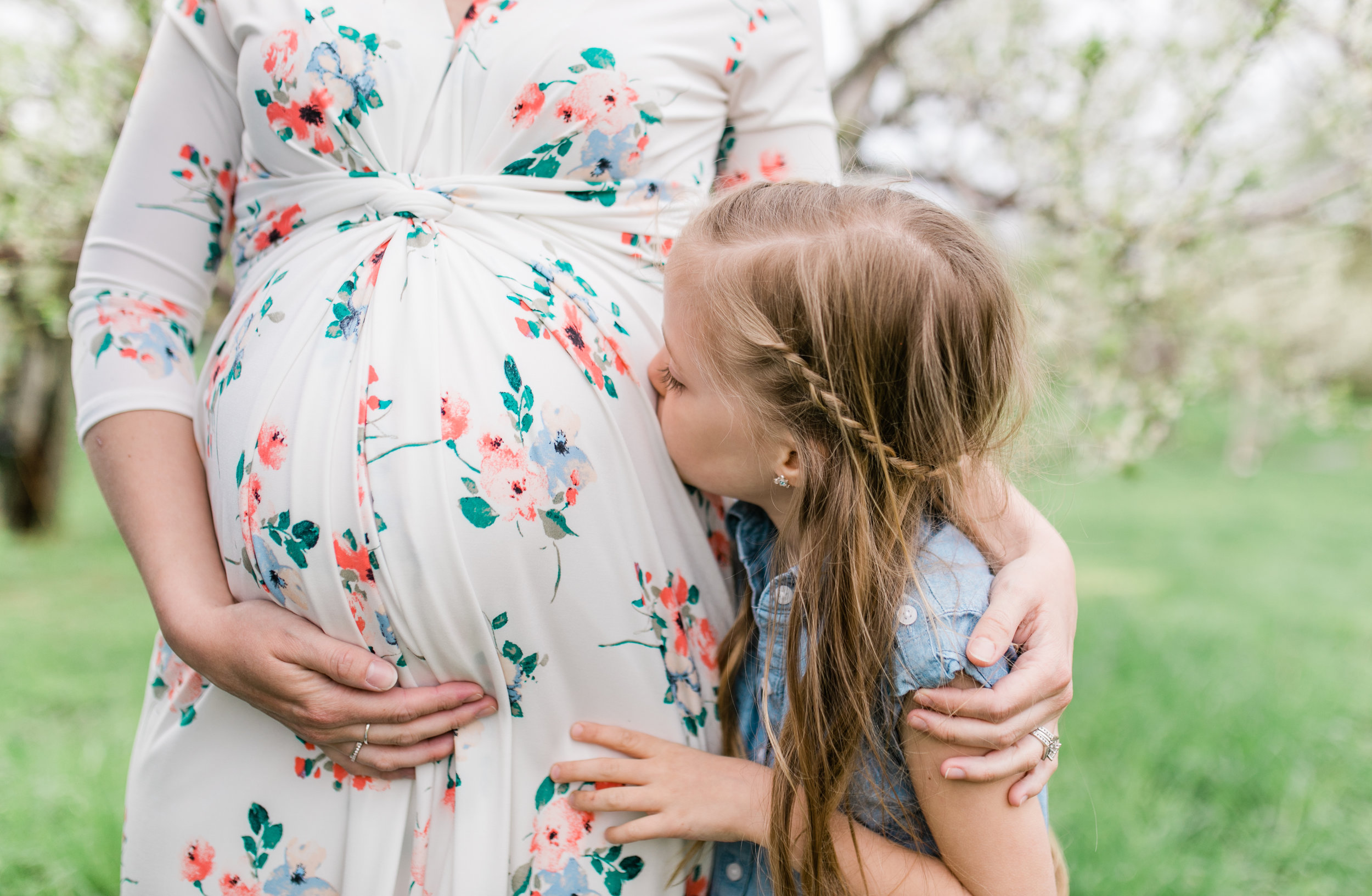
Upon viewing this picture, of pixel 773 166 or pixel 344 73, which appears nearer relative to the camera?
pixel 344 73

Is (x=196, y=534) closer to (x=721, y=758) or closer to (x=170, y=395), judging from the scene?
(x=170, y=395)

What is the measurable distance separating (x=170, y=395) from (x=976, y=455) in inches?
42.2

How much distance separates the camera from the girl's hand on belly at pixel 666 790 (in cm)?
106

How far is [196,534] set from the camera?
117cm

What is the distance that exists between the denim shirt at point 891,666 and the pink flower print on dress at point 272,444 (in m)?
0.60

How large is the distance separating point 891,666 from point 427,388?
617 mm

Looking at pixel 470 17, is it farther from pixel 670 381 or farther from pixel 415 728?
pixel 415 728

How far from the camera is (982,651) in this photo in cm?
96

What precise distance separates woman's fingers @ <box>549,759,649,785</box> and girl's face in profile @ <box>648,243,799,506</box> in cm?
35

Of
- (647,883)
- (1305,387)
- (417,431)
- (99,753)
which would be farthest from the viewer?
(1305,387)

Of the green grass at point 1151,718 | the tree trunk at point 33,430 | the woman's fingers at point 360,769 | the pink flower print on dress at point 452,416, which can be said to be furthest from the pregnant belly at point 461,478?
the tree trunk at point 33,430

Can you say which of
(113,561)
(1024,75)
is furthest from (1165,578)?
(113,561)

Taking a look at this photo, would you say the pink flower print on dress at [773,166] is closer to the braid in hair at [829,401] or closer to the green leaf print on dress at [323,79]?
the braid in hair at [829,401]

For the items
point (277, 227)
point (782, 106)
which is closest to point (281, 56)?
point (277, 227)
